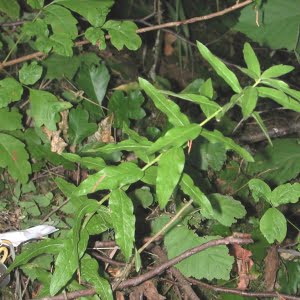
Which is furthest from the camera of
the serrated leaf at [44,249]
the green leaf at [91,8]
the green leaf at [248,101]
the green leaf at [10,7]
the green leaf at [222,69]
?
the green leaf at [10,7]

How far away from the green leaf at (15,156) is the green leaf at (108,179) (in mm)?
716

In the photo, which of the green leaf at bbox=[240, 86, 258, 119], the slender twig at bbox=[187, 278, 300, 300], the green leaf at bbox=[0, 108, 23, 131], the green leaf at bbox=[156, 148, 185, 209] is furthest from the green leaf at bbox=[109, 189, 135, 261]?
the green leaf at bbox=[0, 108, 23, 131]

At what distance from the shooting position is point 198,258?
1.75 m

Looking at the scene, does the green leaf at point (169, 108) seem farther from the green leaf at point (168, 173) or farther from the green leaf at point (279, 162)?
the green leaf at point (279, 162)

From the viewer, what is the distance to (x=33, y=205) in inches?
74.6

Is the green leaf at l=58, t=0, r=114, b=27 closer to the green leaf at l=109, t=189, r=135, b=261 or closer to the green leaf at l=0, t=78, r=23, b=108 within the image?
the green leaf at l=0, t=78, r=23, b=108

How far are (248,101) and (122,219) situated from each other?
44cm

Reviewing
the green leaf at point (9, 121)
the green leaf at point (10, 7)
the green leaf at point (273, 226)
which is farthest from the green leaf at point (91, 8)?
the green leaf at point (273, 226)

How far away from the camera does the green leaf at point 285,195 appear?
1.54 meters

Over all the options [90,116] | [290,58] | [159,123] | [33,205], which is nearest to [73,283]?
[33,205]

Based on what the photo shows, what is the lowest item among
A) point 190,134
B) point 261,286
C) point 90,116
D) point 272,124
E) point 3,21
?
point 261,286

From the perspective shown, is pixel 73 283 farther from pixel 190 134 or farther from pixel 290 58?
pixel 290 58

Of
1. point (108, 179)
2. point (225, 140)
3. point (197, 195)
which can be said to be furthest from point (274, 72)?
point (108, 179)

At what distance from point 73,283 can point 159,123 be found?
47.2 inches
